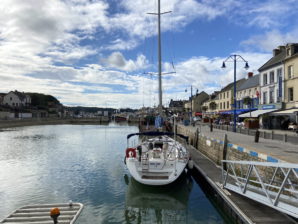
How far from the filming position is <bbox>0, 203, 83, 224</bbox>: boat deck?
8.08 meters

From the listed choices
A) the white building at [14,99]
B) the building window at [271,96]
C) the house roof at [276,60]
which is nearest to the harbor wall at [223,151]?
the building window at [271,96]

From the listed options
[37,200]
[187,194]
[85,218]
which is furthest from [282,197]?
[37,200]

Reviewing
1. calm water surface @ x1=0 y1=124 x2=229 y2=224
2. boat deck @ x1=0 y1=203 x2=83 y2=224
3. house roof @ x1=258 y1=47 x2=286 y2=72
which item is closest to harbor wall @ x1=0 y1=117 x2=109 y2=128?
calm water surface @ x1=0 y1=124 x2=229 y2=224

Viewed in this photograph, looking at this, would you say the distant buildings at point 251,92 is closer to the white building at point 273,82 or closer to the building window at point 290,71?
the white building at point 273,82

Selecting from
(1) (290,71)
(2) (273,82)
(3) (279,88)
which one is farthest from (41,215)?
(2) (273,82)

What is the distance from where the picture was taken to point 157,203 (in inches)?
478

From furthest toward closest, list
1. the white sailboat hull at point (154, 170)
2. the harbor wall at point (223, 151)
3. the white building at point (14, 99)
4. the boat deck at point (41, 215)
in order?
the white building at point (14, 99)
the white sailboat hull at point (154, 170)
the harbor wall at point (223, 151)
the boat deck at point (41, 215)

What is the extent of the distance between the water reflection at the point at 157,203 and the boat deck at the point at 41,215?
8.75ft

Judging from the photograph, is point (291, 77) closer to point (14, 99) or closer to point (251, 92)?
point (251, 92)

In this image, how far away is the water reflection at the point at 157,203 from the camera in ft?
34.6

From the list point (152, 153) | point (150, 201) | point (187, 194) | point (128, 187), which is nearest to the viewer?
point (150, 201)

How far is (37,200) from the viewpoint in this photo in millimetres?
12430

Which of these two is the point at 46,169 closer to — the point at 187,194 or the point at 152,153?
the point at 152,153

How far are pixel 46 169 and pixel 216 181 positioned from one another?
14098 mm
